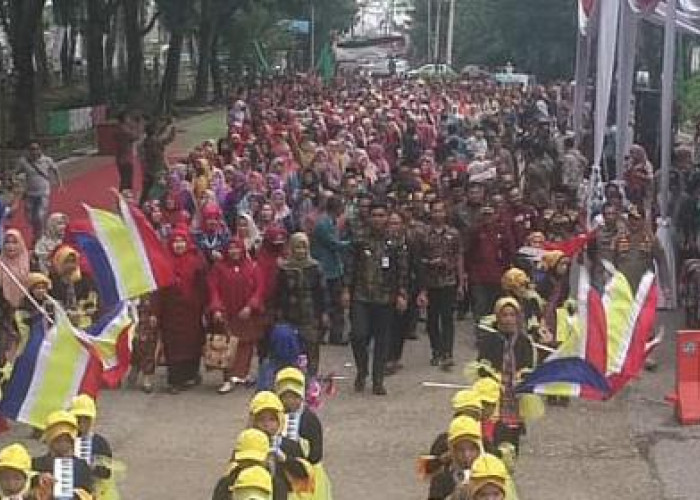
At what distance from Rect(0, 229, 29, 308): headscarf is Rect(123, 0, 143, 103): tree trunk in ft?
111

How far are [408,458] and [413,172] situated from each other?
809 cm

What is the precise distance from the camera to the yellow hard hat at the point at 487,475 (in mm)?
7402

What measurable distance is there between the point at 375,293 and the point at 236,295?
1242 millimetres

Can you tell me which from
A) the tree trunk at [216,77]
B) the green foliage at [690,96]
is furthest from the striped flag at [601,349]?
the tree trunk at [216,77]

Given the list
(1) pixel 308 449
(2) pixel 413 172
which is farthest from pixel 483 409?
(2) pixel 413 172

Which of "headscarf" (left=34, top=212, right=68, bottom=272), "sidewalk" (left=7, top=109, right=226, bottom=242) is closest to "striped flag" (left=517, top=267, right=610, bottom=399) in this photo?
"headscarf" (left=34, top=212, right=68, bottom=272)

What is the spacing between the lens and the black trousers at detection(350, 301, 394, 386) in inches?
547

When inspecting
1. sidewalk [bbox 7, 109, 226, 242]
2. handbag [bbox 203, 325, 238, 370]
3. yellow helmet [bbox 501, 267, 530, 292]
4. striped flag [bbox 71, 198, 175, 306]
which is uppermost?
striped flag [bbox 71, 198, 175, 306]

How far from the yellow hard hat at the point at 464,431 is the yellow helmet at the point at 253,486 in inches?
44.6

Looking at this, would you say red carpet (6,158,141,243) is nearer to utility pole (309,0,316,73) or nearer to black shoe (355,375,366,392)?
black shoe (355,375,366,392)

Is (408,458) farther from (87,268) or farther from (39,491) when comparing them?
(39,491)

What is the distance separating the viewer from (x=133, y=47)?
48.1m

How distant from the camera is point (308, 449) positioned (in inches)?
344

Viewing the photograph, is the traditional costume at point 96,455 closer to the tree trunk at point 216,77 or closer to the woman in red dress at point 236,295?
the woman in red dress at point 236,295
